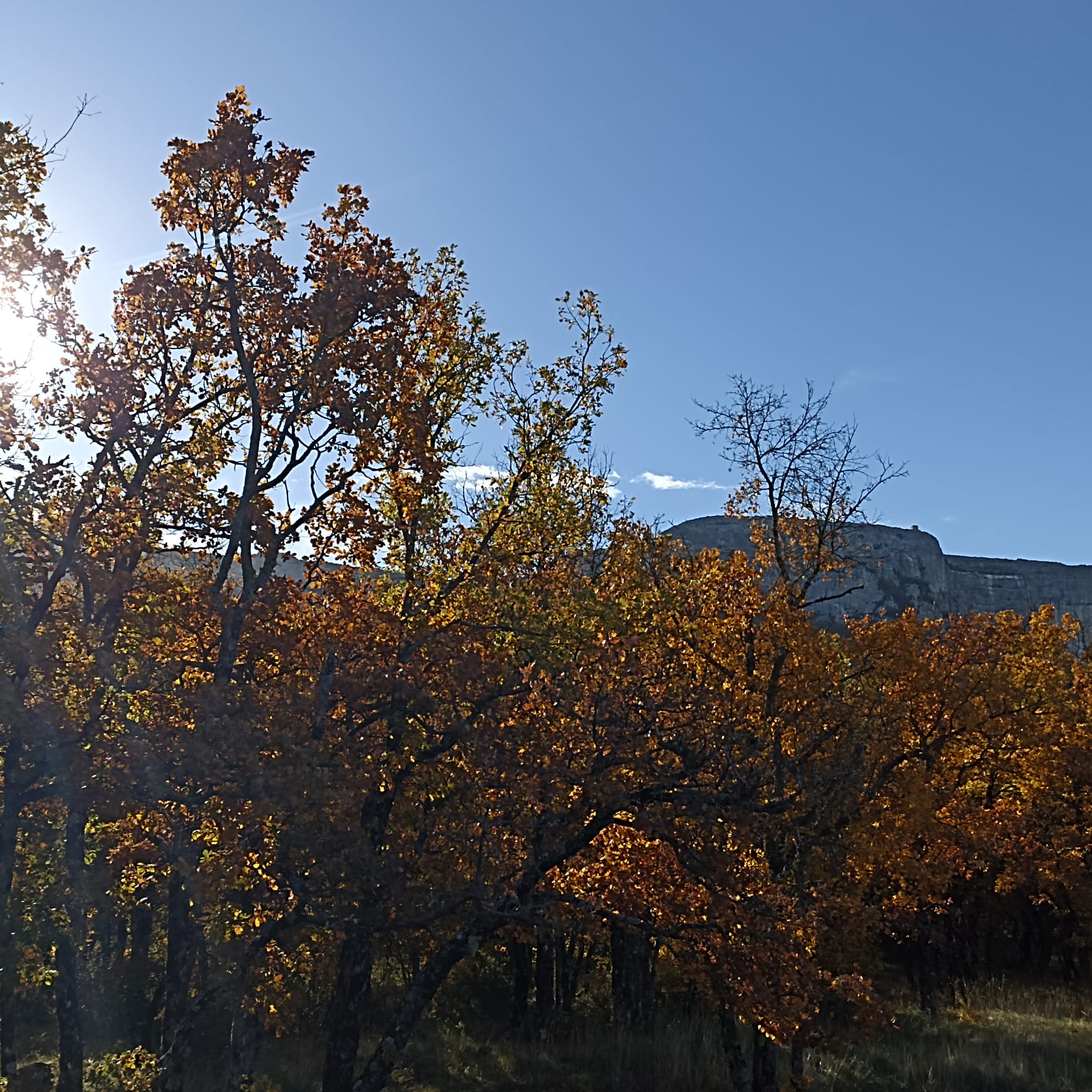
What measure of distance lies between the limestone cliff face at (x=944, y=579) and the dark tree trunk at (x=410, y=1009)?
431 feet

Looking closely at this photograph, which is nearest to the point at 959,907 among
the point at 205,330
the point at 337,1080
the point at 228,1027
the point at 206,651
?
the point at 228,1027

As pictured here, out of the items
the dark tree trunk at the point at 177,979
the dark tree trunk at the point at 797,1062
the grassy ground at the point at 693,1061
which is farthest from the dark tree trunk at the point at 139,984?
the dark tree trunk at the point at 797,1062

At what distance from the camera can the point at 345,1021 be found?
14.2 m

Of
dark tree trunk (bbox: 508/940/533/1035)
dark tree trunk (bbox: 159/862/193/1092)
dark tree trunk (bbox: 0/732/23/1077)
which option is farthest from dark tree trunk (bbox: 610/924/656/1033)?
dark tree trunk (bbox: 0/732/23/1077)

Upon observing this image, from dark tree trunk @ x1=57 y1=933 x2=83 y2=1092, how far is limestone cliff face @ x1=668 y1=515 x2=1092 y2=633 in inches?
5162

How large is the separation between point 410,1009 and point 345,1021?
1.98m

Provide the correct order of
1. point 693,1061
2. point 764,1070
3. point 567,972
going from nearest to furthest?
point 764,1070, point 693,1061, point 567,972

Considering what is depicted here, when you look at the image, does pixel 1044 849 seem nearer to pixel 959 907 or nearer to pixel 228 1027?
pixel 959 907

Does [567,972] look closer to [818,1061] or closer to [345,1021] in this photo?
[818,1061]

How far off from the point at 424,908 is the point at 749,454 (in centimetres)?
1132

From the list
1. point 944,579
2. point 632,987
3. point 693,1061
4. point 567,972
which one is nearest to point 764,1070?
point 693,1061

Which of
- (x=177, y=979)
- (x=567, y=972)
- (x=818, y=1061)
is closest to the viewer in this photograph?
(x=177, y=979)

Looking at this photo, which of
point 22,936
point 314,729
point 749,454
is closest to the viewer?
point 314,729

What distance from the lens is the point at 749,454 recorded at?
771 inches
